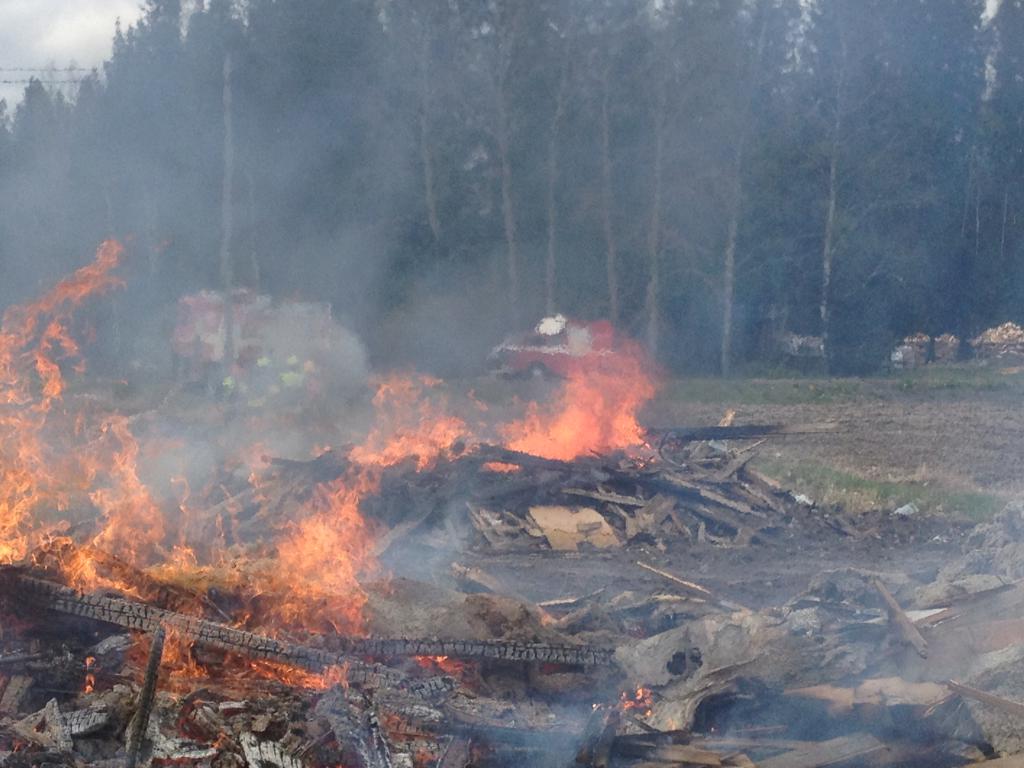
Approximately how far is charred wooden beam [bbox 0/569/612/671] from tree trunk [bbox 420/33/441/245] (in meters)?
28.6

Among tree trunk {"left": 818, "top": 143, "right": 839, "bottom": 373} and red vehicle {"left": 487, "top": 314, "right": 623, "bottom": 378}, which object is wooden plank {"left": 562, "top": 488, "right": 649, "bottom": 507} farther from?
tree trunk {"left": 818, "top": 143, "right": 839, "bottom": 373}

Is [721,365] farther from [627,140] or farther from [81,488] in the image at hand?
[81,488]

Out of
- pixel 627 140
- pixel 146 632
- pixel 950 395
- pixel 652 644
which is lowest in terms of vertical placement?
pixel 950 395

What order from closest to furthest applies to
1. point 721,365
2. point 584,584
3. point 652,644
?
point 652,644 → point 584,584 → point 721,365

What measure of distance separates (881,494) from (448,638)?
10018 mm

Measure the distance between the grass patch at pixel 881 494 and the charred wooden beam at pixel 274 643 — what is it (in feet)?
28.1

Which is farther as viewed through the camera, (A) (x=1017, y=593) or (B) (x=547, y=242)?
(B) (x=547, y=242)

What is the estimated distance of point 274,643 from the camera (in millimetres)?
7074

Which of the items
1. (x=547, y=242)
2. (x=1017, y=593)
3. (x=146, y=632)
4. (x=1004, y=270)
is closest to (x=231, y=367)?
(x=547, y=242)

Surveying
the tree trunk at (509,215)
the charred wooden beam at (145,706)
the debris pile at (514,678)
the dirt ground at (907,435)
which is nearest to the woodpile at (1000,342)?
the dirt ground at (907,435)

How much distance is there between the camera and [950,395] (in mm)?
27094

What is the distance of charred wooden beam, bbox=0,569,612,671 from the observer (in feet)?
23.0

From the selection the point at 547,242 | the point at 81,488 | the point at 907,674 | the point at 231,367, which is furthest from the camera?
the point at 547,242

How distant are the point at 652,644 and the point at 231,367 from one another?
2095 cm
